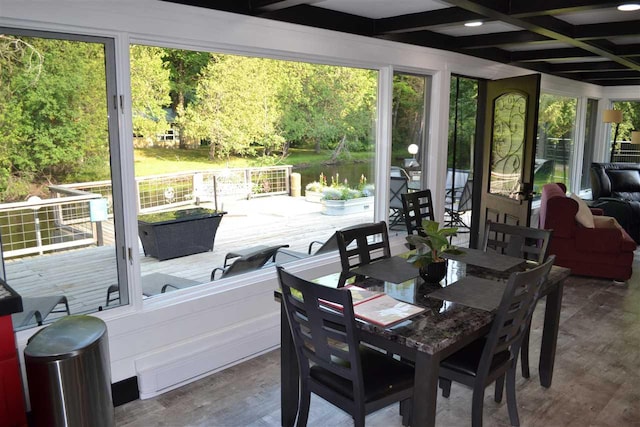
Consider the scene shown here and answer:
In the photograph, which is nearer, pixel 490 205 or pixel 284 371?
pixel 284 371

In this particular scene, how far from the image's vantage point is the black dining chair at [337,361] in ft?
6.44

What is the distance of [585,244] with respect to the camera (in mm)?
5051

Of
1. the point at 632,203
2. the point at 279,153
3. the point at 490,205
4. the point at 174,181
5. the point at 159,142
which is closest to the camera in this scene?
the point at 159,142

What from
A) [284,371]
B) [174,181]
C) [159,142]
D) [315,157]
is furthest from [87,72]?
[315,157]

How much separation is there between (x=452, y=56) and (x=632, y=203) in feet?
11.5

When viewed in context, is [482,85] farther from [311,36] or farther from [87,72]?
[87,72]

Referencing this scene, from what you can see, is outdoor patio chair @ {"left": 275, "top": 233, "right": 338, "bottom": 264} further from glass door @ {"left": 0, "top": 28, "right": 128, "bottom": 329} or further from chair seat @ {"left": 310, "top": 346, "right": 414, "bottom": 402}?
chair seat @ {"left": 310, "top": 346, "right": 414, "bottom": 402}

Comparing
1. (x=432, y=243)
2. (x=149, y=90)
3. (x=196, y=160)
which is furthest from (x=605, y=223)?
(x=149, y=90)

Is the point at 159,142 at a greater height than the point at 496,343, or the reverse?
the point at 159,142

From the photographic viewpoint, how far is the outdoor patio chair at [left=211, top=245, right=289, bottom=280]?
3656mm

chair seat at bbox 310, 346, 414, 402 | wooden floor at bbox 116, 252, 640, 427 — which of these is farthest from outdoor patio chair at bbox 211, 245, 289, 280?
chair seat at bbox 310, 346, 414, 402

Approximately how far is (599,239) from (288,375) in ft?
12.7

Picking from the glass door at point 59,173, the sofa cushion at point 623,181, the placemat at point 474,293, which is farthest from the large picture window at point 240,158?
the sofa cushion at point 623,181

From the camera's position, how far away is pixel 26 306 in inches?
103
